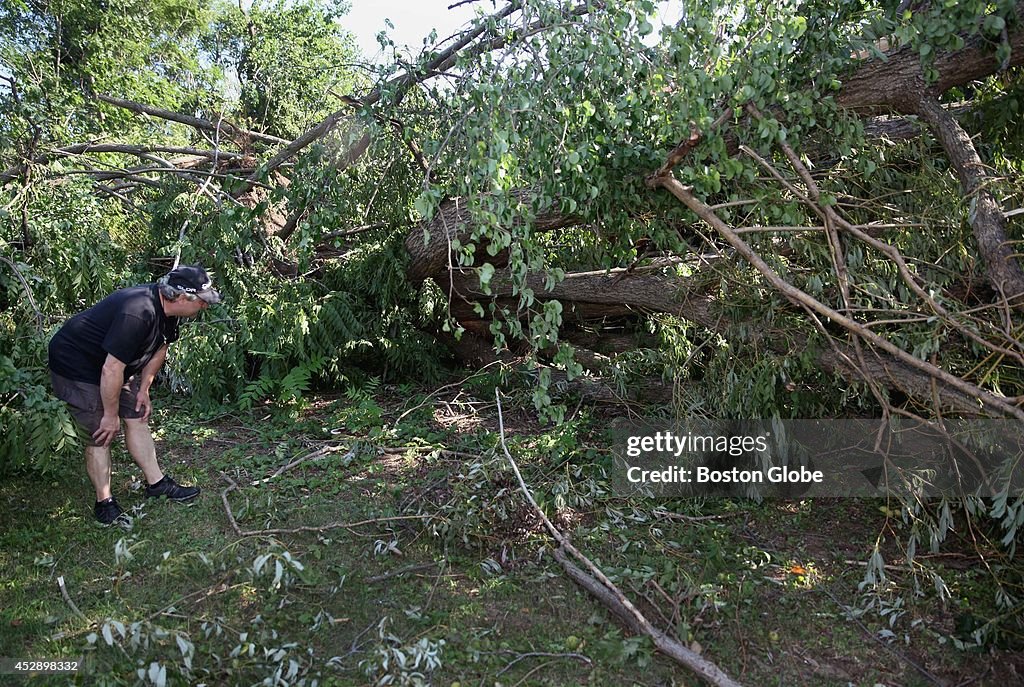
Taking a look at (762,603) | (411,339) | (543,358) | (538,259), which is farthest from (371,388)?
(762,603)

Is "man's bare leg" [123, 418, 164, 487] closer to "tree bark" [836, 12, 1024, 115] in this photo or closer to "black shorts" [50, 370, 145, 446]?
"black shorts" [50, 370, 145, 446]

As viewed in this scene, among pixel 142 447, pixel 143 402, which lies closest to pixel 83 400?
pixel 143 402

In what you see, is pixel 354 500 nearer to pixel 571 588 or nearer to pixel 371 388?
pixel 571 588

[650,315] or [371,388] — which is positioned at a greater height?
[650,315]

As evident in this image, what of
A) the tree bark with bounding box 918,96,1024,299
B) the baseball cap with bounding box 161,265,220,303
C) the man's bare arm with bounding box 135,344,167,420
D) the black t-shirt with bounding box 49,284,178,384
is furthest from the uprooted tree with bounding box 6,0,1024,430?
the baseball cap with bounding box 161,265,220,303

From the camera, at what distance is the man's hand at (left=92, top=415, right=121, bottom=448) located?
4.25 m

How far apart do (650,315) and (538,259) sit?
82.3 inches

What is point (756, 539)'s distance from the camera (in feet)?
14.5

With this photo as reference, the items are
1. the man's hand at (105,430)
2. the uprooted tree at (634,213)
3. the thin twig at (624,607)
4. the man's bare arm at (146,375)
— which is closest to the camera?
the thin twig at (624,607)

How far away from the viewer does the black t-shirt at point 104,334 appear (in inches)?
164

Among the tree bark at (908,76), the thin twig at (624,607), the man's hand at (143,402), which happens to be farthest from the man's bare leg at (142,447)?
the tree bark at (908,76)

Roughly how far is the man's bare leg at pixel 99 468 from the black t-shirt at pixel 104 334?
367 mm

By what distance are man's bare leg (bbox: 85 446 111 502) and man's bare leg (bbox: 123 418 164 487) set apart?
18 cm

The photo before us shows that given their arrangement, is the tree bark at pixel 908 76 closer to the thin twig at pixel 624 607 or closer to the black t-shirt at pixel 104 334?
the thin twig at pixel 624 607
